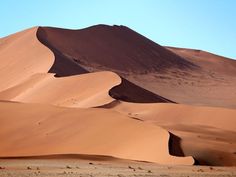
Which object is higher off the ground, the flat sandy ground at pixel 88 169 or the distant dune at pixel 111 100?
the flat sandy ground at pixel 88 169

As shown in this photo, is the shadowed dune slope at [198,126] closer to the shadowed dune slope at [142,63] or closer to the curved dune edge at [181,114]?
the curved dune edge at [181,114]

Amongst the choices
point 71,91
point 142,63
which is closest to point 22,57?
point 142,63

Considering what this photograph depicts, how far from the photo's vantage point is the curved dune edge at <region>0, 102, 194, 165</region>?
15672 mm

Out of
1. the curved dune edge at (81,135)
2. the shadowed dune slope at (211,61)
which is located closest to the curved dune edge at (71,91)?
the curved dune edge at (81,135)

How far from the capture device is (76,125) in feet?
60.4

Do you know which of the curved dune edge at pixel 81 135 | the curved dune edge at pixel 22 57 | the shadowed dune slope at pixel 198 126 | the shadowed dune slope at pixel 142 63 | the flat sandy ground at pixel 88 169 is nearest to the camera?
the flat sandy ground at pixel 88 169

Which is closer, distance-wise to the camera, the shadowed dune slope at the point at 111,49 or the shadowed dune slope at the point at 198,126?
the shadowed dune slope at the point at 198,126

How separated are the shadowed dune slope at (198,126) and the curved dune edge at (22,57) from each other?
44.9 ft

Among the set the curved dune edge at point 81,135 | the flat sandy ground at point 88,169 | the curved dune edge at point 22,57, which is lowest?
the curved dune edge at point 22,57

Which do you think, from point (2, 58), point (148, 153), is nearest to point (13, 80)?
point (2, 58)

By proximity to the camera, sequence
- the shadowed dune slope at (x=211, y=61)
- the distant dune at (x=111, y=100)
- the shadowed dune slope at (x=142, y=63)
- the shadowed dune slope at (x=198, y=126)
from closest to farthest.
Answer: the shadowed dune slope at (x=198, y=126) < the distant dune at (x=111, y=100) < the shadowed dune slope at (x=142, y=63) < the shadowed dune slope at (x=211, y=61)

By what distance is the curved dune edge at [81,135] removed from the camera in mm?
15672

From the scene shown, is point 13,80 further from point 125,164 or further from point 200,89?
point 125,164

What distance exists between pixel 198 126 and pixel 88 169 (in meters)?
9.61
